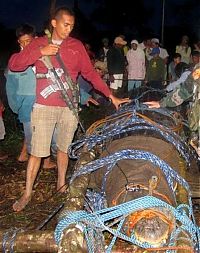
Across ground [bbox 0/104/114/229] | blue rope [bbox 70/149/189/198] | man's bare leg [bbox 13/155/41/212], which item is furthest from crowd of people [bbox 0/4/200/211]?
blue rope [bbox 70/149/189/198]

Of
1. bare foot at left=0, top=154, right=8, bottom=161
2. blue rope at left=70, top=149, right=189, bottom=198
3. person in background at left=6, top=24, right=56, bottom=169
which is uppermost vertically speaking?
person in background at left=6, top=24, right=56, bottom=169

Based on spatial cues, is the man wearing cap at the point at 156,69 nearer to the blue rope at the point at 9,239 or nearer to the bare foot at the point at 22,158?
the bare foot at the point at 22,158

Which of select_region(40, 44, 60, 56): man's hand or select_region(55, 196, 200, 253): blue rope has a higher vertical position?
select_region(40, 44, 60, 56): man's hand

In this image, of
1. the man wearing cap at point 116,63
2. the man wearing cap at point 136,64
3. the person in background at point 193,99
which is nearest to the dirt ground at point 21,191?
the person in background at point 193,99

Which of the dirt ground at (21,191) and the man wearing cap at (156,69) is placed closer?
the dirt ground at (21,191)

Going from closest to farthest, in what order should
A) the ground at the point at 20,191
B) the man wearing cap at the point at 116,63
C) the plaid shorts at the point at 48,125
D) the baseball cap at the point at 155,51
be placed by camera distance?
1. the plaid shorts at the point at 48,125
2. the ground at the point at 20,191
3. the man wearing cap at the point at 116,63
4. the baseball cap at the point at 155,51

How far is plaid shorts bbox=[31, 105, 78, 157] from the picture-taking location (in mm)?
5023

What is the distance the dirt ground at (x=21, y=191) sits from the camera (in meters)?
5.11

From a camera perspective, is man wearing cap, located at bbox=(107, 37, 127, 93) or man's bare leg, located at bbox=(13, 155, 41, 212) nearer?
man's bare leg, located at bbox=(13, 155, 41, 212)

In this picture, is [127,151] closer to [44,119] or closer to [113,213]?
[113,213]

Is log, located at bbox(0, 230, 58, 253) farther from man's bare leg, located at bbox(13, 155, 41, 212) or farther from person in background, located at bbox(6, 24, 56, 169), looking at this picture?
person in background, located at bbox(6, 24, 56, 169)

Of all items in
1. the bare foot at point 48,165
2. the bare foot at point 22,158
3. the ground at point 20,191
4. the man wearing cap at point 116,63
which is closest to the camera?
the ground at point 20,191

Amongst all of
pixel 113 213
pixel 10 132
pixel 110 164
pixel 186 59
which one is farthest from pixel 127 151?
pixel 186 59

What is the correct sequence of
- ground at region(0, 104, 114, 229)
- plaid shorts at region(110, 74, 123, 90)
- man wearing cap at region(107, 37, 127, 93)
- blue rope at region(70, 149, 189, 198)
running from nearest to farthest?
blue rope at region(70, 149, 189, 198), ground at region(0, 104, 114, 229), plaid shorts at region(110, 74, 123, 90), man wearing cap at region(107, 37, 127, 93)
